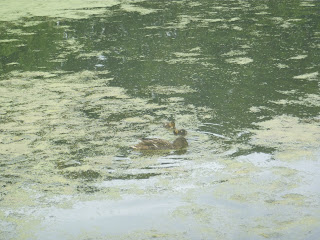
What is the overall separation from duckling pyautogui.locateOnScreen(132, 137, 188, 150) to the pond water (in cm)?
4

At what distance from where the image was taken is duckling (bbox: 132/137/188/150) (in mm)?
3474

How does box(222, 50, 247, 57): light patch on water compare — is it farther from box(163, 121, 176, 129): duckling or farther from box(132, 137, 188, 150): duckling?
box(132, 137, 188, 150): duckling

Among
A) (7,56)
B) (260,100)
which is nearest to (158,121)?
(260,100)

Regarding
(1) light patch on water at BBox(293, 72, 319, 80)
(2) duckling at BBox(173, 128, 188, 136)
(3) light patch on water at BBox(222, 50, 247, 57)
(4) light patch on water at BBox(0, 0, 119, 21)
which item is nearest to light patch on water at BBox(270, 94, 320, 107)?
(1) light patch on water at BBox(293, 72, 319, 80)

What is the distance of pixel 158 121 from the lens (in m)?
4.04

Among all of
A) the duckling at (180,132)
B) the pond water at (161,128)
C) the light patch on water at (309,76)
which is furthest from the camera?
the light patch on water at (309,76)

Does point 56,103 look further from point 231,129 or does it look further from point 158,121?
point 231,129

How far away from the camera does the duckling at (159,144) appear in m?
3.47

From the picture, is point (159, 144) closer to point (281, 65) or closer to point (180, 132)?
point (180, 132)

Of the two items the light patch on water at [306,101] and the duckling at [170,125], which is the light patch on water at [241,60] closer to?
the light patch on water at [306,101]

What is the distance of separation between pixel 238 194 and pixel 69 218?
81 centimetres

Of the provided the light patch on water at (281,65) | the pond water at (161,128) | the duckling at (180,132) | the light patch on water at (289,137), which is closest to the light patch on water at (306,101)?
the pond water at (161,128)

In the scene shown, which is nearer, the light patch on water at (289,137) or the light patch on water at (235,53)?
the light patch on water at (289,137)

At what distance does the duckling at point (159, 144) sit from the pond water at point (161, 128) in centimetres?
4
